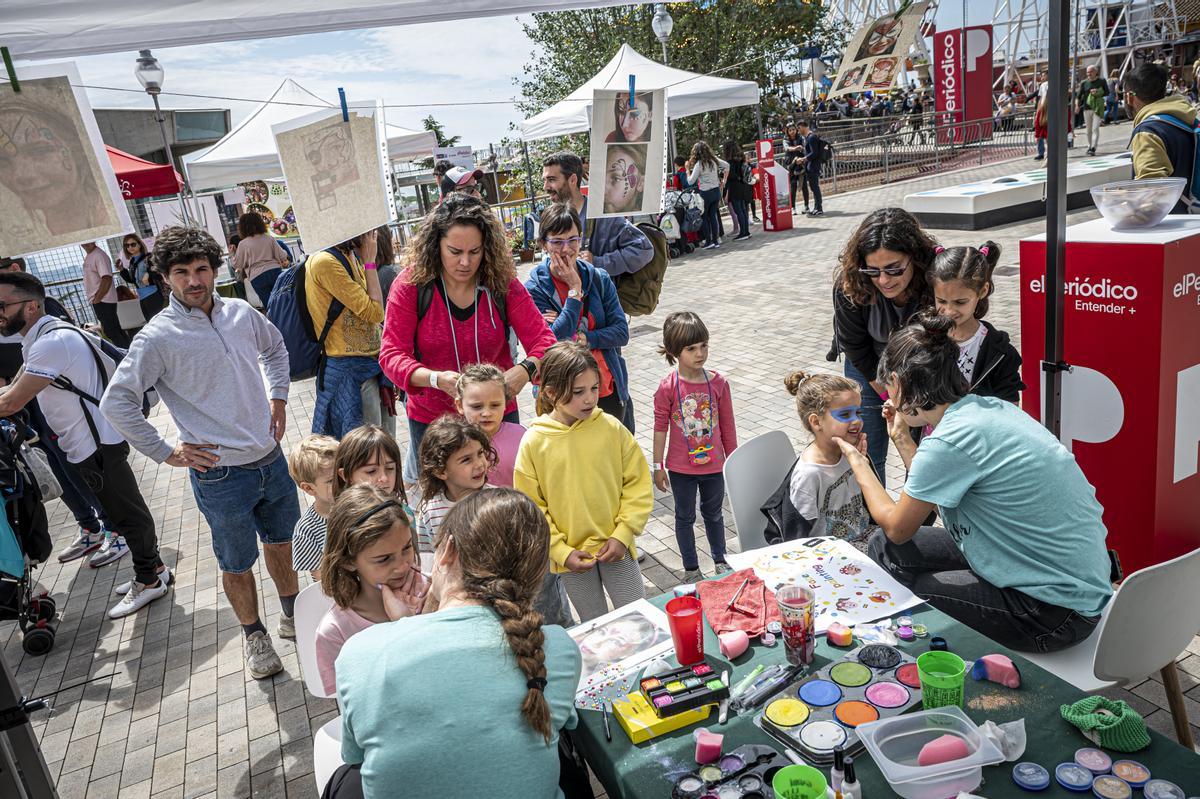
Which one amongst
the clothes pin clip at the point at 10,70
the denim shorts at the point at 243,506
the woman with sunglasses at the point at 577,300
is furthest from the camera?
the woman with sunglasses at the point at 577,300

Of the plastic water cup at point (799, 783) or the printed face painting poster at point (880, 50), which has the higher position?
the printed face painting poster at point (880, 50)

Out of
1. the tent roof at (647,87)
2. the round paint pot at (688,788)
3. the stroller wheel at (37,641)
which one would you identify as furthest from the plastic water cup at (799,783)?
the tent roof at (647,87)

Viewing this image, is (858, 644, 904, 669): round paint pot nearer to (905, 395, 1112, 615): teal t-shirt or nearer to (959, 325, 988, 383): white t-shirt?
(905, 395, 1112, 615): teal t-shirt

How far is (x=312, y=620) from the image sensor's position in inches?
107

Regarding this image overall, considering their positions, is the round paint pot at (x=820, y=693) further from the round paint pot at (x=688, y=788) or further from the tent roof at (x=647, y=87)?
the tent roof at (x=647, y=87)

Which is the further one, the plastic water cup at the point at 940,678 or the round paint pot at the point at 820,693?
the round paint pot at the point at 820,693

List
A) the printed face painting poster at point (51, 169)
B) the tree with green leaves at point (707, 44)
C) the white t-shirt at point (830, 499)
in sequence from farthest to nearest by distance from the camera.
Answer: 1. the tree with green leaves at point (707, 44)
2. the white t-shirt at point (830, 499)
3. the printed face painting poster at point (51, 169)

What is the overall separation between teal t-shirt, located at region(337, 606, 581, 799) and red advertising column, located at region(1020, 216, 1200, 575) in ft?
9.56

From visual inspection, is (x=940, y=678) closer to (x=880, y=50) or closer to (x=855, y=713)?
(x=855, y=713)

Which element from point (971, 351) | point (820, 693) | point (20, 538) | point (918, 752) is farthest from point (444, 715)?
point (20, 538)

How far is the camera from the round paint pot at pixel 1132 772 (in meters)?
1.54

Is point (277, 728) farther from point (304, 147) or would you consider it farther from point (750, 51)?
point (750, 51)

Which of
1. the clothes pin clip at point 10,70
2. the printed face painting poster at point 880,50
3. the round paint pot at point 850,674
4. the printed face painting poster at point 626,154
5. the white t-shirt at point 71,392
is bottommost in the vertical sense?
the round paint pot at point 850,674

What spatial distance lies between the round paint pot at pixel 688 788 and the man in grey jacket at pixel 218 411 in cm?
260
